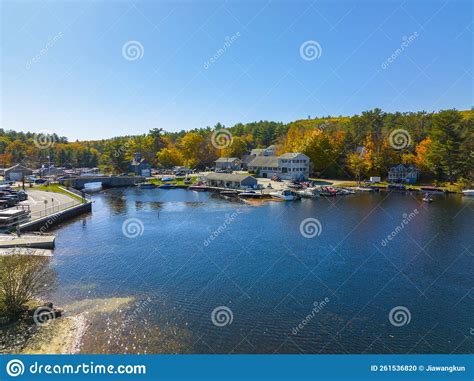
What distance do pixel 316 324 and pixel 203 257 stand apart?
1149cm

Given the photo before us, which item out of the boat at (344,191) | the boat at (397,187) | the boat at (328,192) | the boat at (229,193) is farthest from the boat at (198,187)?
the boat at (397,187)

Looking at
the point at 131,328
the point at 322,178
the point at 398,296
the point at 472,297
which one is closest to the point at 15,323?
the point at 131,328

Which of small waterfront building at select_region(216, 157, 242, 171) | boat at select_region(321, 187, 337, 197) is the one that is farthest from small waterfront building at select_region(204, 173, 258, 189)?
small waterfront building at select_region(216, 157, 242, 171)

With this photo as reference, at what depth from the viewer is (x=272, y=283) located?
2116cm

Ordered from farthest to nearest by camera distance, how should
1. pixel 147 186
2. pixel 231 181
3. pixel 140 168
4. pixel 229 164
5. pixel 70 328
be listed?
pixel 229 164 < pixel 140 168 < pixel 147 186 < pixel 231 181 < pixel 70 328

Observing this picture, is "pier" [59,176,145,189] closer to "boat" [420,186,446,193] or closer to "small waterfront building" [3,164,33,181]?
"small waterfront building" [3,164,33,181]

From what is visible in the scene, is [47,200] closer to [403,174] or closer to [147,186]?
[147,186]

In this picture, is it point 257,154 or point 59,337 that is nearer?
point 59,337

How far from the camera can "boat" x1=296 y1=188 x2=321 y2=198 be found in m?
56.8

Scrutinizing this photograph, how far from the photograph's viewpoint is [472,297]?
63.5 feet

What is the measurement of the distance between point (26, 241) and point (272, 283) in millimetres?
19229

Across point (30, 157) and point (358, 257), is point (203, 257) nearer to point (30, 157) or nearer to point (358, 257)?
point (358, 257)

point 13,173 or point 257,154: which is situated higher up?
point 257,154

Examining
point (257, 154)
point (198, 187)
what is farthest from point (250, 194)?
point (257, 154)
